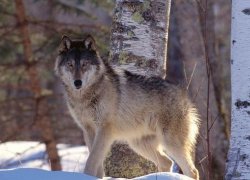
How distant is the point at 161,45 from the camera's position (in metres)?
6.61

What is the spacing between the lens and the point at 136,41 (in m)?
6.46

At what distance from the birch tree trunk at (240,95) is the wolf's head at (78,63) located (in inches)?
68.1

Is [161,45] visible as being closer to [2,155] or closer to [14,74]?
[14,74]

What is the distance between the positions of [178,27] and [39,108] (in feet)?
14.2

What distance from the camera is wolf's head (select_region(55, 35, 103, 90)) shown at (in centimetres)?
592

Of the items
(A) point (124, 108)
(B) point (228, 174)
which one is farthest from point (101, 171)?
(B) point (228, 174)

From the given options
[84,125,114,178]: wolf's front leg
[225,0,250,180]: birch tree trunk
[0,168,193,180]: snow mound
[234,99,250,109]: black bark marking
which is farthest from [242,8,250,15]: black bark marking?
[84,125,114,178]: wolf's front leg

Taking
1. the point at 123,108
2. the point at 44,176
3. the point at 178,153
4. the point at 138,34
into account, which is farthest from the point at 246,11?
the point at 44,176

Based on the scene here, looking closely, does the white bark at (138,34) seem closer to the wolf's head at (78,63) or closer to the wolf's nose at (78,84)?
the wolf's head at (78,63)

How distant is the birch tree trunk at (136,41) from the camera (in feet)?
21.2

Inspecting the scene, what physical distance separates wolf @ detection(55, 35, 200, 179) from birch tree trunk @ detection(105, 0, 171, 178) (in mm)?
217

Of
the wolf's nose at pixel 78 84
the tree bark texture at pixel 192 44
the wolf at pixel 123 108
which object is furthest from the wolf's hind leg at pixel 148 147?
the tree bark texture at pixel 192 44

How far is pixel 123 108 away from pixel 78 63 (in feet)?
2.45

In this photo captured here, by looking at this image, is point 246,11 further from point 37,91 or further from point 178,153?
point 37,91
